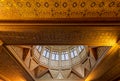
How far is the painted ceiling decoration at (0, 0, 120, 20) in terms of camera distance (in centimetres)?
469

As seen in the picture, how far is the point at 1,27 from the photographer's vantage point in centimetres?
534

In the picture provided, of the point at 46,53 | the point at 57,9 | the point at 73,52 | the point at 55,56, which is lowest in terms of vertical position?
the point at 55,56

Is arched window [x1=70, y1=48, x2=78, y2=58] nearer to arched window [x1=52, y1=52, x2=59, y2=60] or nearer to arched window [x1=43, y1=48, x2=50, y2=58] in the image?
arched window [x1=52, y1=52, x2=59, y2=60]

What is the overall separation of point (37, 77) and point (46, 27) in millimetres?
9586

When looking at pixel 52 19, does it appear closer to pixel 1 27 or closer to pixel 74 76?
pixel 1 27

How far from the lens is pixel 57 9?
192 inches

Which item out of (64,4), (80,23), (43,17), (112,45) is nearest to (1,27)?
(43,17)

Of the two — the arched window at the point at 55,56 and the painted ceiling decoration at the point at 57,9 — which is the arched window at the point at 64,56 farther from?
the painted ceiling decoration at the point at 57,9

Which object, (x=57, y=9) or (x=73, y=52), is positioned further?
(x=73, y=52)

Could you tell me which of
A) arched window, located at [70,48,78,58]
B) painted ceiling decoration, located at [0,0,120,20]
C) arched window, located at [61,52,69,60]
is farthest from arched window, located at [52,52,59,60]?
painted ceiling decoration, located at [0,0,120,20]

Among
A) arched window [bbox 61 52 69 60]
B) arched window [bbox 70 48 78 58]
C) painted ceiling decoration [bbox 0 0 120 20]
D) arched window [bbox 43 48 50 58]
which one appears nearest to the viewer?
painted ceiling decoration [bbox 0 0 120 20]

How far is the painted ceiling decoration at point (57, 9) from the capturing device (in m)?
4.69

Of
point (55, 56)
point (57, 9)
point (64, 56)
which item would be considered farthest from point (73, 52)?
point (57, 9)

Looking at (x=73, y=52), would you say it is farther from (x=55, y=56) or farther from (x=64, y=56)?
(x=55, y=56)
